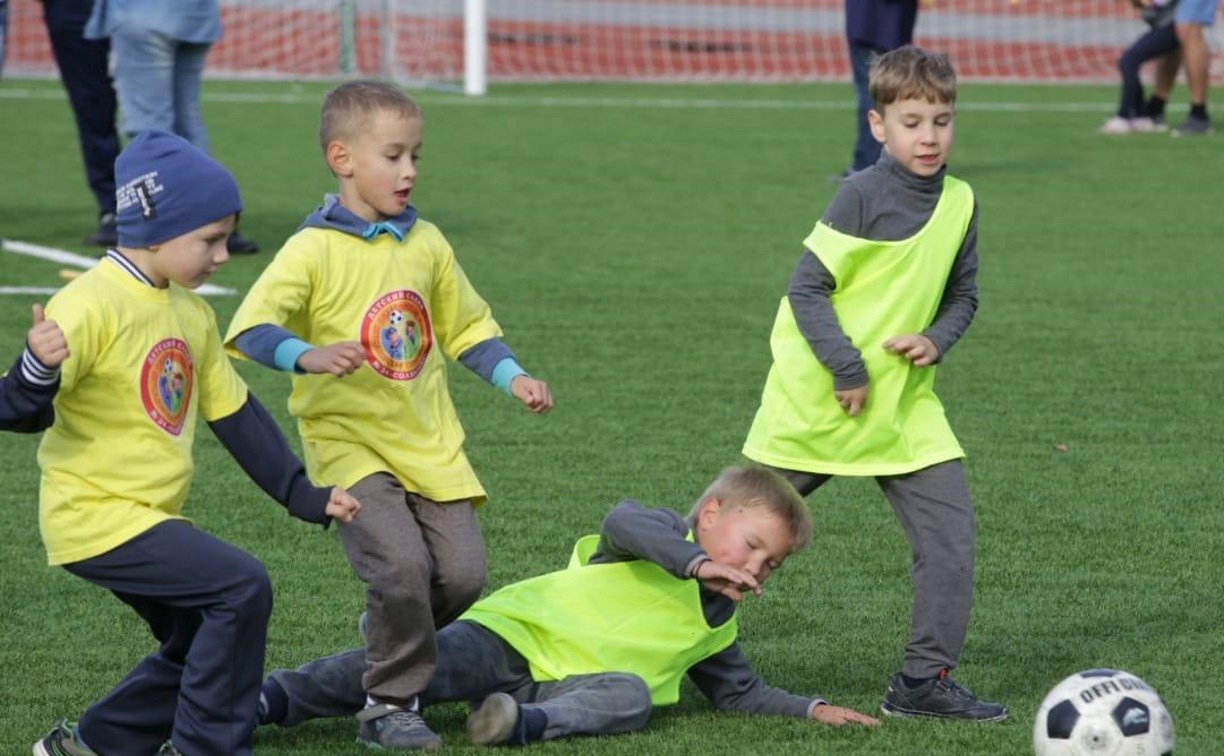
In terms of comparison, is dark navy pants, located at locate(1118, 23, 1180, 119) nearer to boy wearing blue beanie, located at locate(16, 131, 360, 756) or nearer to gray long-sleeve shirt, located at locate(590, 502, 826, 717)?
gray long-sleeve shirt, located at locate(590, 502, 826, 717)

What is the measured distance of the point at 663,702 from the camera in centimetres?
442

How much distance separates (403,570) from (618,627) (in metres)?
0.52

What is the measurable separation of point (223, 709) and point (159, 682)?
0.21m

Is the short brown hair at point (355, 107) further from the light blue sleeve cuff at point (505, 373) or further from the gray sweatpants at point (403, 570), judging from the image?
the gray sweatpants at point (403, 570)

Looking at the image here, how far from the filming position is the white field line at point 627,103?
1852 centimetres

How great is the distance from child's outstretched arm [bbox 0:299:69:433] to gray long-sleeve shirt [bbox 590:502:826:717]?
125cm

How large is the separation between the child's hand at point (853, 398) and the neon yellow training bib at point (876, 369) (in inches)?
1.4

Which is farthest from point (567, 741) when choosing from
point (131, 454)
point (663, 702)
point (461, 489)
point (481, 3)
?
point (481, 3)

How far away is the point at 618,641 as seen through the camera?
4.39 metres

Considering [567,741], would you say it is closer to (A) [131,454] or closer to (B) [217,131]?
(A) [131,454]

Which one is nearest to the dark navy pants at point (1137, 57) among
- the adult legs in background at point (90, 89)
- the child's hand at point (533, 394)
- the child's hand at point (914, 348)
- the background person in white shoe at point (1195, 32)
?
the background person in white shoe at point (1195, 32)

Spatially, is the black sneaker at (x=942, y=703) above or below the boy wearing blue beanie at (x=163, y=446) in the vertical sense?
below

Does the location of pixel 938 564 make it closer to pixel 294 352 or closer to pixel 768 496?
pixel 768 496

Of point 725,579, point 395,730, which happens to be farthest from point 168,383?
point 725,579
